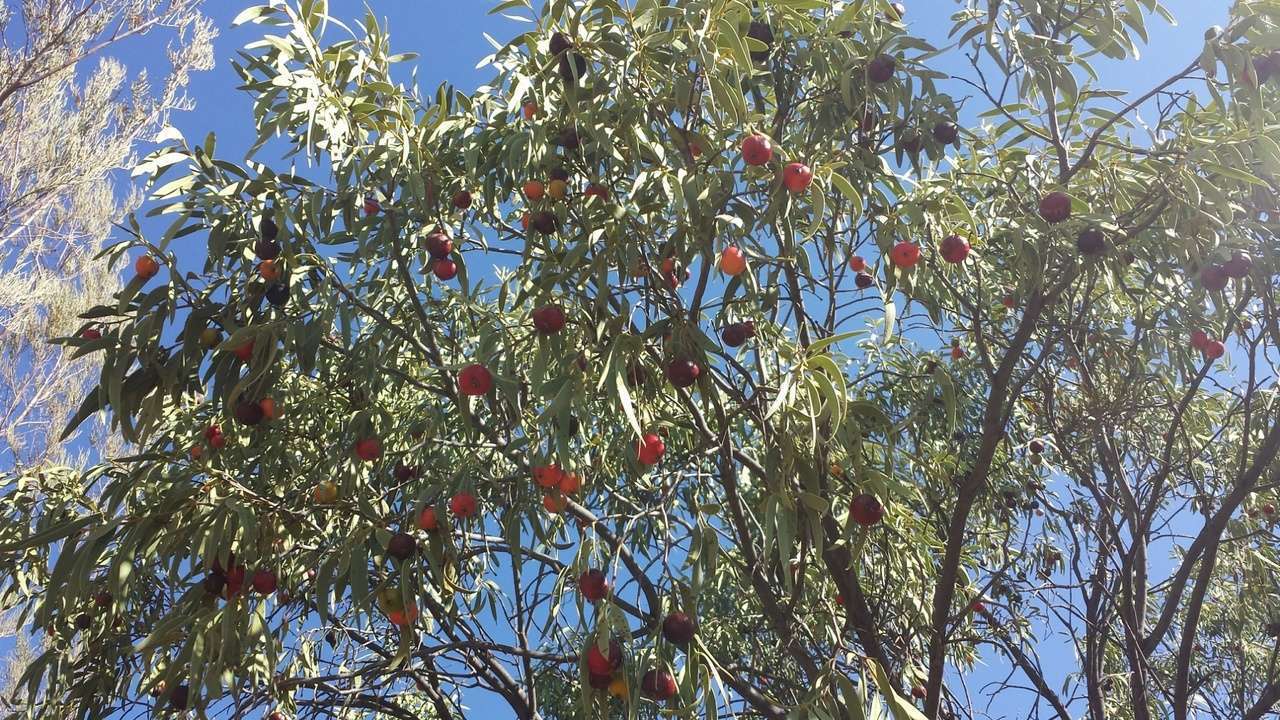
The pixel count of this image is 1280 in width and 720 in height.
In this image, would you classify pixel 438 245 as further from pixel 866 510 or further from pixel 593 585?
pixel 866 510

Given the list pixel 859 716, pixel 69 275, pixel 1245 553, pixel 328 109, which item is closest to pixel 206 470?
pixel 328 109

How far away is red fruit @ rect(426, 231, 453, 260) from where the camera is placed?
8.32 ft

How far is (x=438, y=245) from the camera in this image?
8.33ft

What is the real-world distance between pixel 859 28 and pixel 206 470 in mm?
1907

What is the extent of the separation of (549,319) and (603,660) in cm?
73

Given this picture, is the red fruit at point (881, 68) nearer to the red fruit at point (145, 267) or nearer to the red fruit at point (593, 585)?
the red fruit at point (593, 585)

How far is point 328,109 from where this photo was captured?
2.35 metres

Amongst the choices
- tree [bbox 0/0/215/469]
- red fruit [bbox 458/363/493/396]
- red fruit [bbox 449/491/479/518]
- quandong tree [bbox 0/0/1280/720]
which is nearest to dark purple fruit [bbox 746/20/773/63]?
quandong tree [bbox 0/0/1280/720]

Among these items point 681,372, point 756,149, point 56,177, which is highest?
point 56,177

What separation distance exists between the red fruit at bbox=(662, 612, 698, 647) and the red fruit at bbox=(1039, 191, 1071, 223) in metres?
1.27

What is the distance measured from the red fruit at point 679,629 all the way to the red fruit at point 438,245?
112 cm

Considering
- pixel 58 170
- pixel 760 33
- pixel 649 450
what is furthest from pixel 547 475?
pixel 58 170

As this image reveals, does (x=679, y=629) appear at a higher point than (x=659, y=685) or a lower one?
higher

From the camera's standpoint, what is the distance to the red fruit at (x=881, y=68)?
232cm
